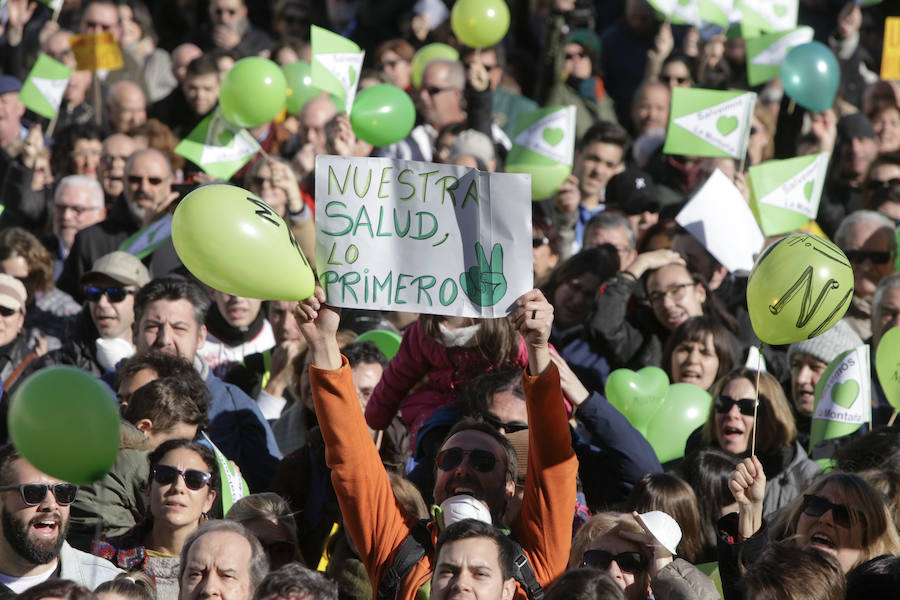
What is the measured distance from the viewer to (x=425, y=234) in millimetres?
4371

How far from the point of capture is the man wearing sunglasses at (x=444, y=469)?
4.26m

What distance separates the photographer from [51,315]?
7.27m

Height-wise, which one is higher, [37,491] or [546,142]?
[37,491]

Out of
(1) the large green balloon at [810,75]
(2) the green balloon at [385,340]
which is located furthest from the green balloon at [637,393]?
(1) the large green balloon at [810,75]

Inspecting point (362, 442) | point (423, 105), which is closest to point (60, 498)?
point (362, 442)

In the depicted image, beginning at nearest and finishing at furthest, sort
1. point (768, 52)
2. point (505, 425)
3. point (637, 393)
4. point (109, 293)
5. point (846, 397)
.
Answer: point (505, 425) < point (846, 397) < point (637, 393) < point (109, 293) < point (768, 52)

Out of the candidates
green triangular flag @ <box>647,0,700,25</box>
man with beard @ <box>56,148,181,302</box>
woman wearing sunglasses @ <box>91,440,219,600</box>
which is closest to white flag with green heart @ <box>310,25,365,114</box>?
man with beard @ <box>56,148,181,302</box>

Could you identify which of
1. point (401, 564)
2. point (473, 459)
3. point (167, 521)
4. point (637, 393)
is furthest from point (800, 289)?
point (167, 521)

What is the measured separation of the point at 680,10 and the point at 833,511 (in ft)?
20.4

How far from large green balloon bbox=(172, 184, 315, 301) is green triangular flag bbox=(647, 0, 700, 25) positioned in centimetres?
615

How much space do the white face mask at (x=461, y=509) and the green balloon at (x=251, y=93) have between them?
400cm

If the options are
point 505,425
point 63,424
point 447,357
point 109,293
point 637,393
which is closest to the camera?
point 63,424

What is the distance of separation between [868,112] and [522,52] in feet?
10.2

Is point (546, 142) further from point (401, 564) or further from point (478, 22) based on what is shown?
point (401, 564)
